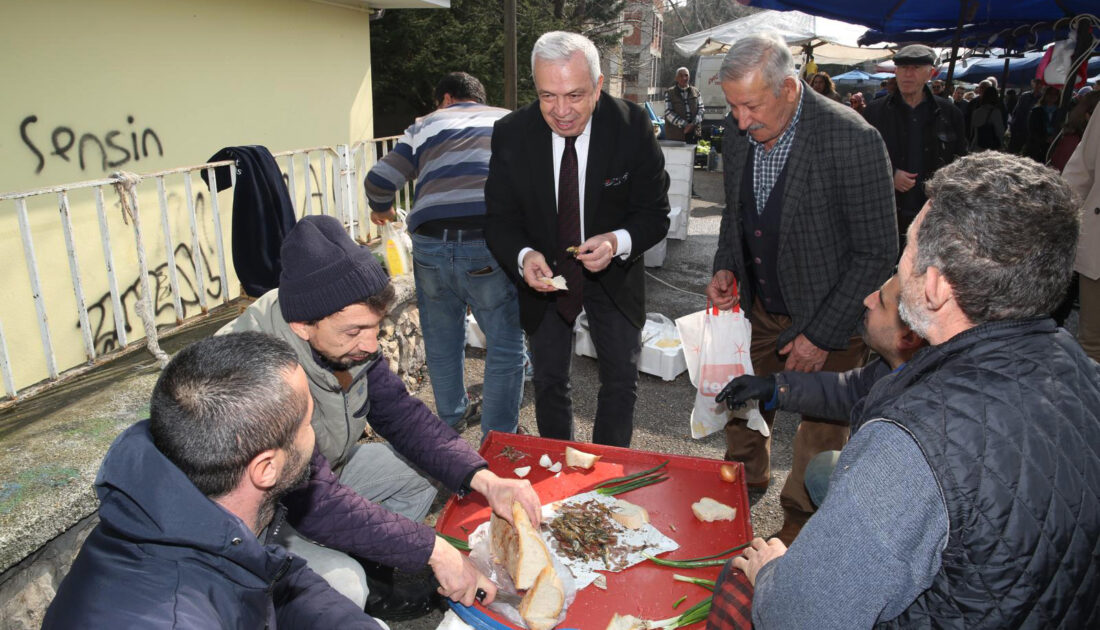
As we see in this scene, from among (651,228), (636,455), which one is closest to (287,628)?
(636,455)

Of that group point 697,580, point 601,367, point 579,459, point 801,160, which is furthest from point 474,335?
point 697,580

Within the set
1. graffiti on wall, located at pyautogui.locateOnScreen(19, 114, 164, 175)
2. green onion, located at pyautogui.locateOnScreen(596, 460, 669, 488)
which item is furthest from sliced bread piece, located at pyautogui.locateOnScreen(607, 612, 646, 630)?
graffiti on wall, located at pyautogui.locateOnScreen(19, 114, 164, 175)

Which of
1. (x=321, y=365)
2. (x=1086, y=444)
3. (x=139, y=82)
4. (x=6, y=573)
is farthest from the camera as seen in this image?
(x=139, y=82)

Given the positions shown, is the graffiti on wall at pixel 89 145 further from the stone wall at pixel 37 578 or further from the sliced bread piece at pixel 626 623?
the sliced bread piece at pixel 626 623

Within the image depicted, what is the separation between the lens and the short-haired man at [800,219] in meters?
2.74

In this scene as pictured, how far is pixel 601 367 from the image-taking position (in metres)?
3.31

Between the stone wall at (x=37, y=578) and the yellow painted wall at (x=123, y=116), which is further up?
the yellow painted wall at (x=123, y=116)

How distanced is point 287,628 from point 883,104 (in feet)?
18.1

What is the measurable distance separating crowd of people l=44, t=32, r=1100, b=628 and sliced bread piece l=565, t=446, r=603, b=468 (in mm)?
372

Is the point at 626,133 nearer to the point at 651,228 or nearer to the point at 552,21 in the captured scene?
the point at 651,228

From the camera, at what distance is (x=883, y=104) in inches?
215

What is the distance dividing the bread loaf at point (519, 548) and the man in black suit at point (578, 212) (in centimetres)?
110

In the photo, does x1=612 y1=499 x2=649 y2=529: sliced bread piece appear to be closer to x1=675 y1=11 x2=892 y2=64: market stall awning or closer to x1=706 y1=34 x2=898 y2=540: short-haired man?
x1=706 y1=34 x2=898 y2=540: short-haired man

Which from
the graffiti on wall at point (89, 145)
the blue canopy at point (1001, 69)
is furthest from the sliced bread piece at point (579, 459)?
the blue canopy at point (1001, 69)
